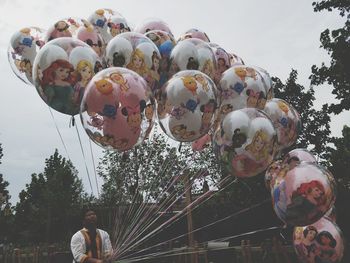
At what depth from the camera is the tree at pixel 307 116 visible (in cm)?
1839

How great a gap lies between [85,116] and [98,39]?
149cm

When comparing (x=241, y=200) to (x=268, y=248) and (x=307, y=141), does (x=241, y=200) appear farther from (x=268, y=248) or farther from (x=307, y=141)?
(x=268, y=248)

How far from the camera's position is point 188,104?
168 inches

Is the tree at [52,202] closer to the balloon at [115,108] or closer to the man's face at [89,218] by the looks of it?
the man's face at [89,218]

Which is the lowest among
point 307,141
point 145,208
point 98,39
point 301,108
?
point 145,208

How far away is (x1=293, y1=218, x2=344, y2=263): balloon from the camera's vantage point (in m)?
5.09

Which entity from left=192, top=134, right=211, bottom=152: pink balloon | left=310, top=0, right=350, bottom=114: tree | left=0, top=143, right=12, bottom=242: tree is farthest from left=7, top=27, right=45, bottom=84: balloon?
left=0, top=143, right=12, bottom=242: tree

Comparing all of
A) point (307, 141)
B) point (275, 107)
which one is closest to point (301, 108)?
point (307, 141)

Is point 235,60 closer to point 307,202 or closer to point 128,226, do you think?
point 307,202

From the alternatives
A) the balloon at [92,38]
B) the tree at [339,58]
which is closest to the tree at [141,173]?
the balloon at [92,38]

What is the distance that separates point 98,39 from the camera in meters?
5.09

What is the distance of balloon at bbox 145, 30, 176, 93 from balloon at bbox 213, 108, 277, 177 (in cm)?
89

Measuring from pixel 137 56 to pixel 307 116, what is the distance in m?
15.2

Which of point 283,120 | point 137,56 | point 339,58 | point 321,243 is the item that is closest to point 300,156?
point 283,120
